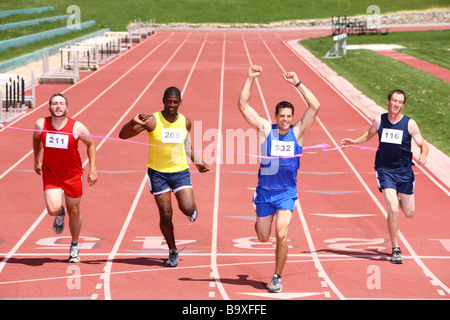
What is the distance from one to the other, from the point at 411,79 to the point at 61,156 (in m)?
20.3

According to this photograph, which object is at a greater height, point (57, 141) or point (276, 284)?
point (57, 141)

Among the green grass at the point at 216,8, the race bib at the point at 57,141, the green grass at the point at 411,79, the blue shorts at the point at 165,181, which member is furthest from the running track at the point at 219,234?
the green grass at the point at 216,8

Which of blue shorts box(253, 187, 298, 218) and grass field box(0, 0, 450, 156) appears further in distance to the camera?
grass field box(0, 0, 450, 156)

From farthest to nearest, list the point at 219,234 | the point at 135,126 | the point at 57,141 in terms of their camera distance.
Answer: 1. the point at 219,234
2. the point at 57,141
3. the point at 135,126

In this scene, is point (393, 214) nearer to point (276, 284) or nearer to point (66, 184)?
point (276, 284)

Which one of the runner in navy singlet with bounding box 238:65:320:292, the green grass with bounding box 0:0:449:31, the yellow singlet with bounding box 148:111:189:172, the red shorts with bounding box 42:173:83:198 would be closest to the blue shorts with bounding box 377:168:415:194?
the runner in navy singlet with bounding box 238:65:320:292

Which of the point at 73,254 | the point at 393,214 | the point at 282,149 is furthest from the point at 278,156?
the point at 73,254

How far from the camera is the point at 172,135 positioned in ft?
27.2

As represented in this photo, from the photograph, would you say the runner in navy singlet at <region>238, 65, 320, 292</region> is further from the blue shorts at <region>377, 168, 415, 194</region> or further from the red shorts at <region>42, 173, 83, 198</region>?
the red shorts at <region>42, 173, 83, 198</region>

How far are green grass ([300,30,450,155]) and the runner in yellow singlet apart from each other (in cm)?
885

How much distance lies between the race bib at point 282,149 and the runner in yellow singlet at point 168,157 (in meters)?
1.15

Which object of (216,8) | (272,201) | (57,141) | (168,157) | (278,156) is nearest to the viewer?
(278,156)

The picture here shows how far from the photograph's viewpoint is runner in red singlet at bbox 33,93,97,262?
26.9 ft

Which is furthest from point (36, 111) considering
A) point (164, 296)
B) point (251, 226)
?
point (164, 296)
